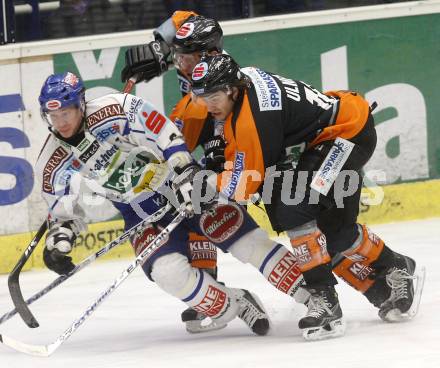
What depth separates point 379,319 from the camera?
473cm

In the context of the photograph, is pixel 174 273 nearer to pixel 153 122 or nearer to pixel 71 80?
pixel 153 122

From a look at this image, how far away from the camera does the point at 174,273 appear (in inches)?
176

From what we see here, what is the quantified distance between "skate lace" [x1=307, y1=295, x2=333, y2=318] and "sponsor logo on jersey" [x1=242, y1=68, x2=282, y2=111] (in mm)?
738

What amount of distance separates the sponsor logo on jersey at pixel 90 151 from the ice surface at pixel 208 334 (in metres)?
0.76

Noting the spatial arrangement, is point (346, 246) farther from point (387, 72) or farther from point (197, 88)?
point (387, 72)

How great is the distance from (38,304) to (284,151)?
1844 millimetres

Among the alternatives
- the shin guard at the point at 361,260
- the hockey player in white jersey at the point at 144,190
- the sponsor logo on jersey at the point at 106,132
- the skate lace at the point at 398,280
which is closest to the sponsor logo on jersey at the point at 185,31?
the hockey player in white jersey at the point at 144,190

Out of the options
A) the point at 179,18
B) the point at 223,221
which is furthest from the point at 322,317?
the point at 179,18

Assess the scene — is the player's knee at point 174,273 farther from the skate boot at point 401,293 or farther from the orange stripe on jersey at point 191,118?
the skate boot at point 401,293

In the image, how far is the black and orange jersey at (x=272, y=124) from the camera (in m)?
4.22

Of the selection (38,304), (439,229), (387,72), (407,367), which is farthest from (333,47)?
(407,367)

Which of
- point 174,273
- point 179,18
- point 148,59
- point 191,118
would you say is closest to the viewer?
point 174,273

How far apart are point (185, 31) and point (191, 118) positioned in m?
0.36

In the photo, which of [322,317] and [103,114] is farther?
[103,114]
